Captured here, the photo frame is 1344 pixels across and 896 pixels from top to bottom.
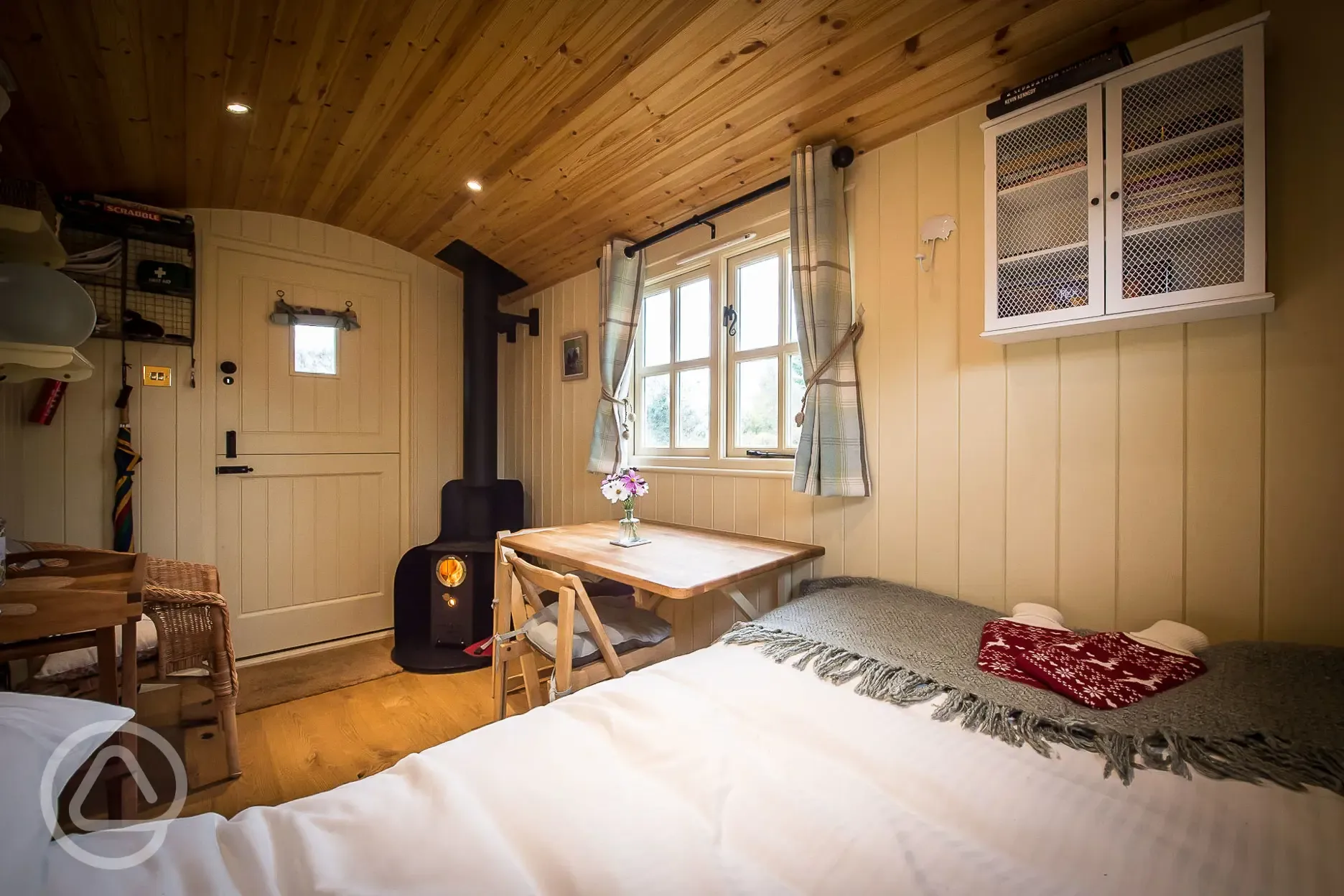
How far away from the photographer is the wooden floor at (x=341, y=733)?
1811 millimetres

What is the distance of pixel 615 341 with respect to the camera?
279cm

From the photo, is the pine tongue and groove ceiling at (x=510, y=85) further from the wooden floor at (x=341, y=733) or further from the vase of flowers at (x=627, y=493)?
the wooden floor at (x=341, y=733)

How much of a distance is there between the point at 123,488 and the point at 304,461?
2.47 ft

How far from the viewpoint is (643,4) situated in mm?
1471

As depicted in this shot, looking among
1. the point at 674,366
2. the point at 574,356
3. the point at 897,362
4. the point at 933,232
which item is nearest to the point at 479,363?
the point at 574,356

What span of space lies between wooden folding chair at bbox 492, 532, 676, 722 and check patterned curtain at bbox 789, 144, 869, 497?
0.87 metres

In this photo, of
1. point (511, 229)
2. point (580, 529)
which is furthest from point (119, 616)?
point (511, 229)

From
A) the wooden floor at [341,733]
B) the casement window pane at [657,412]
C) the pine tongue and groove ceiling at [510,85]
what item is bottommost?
the wooden floor at [341,733]

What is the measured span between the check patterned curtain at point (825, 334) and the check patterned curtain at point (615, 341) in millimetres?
1097

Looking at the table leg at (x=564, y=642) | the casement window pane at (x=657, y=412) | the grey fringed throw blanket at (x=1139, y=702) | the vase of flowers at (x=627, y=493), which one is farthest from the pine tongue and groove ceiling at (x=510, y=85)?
the table leg at (x=564, y=642)

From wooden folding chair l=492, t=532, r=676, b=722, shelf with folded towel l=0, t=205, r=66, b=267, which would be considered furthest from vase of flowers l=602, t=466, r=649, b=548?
shelf with folded towel l=0, t=205, r=66, b=267

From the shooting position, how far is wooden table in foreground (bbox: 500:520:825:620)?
155 centimetres

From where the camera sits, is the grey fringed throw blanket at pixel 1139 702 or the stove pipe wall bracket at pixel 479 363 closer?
the grey fringed throw blanket at pixel 1139 702

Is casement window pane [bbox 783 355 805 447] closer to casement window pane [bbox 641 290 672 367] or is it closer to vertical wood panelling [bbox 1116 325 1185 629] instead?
casement window pane [bbox 641 290 672 367]
